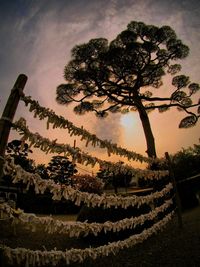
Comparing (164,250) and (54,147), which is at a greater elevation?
(54,147)

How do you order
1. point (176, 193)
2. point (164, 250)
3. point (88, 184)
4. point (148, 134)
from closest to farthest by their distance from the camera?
point (164, 250) → point (176, 193) → point (148, 134) → point (88, 184)

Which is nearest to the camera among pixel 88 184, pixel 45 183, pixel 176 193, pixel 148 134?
pixel 45 183

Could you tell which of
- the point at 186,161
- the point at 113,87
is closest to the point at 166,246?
the point at 186,161

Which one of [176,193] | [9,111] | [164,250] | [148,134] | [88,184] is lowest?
[164,250]

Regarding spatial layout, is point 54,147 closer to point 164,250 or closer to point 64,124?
point 64,124

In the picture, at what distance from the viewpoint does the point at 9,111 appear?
263 cm

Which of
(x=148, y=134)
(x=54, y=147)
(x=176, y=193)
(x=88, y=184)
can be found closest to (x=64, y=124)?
(x=54, y=147)

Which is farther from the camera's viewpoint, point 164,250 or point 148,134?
point 148,134

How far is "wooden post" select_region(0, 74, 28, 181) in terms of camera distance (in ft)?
8.15

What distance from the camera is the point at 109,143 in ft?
11.9

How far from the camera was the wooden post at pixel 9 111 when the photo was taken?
248 cm

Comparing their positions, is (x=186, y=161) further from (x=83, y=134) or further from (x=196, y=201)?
(x=83, y=134)

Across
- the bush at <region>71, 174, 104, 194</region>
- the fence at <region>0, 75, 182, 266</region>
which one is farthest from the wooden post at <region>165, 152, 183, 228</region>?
the bush at <region>71, 174, 104, 194</region>

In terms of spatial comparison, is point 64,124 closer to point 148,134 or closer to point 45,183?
point 45,183
